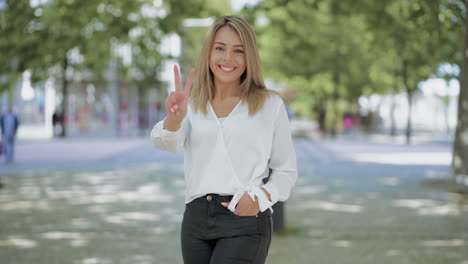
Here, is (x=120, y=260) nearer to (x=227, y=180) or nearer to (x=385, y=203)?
(x=227, y=180)

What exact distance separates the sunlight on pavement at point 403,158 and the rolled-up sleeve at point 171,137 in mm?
16381

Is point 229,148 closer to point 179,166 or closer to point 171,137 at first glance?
point 171,137

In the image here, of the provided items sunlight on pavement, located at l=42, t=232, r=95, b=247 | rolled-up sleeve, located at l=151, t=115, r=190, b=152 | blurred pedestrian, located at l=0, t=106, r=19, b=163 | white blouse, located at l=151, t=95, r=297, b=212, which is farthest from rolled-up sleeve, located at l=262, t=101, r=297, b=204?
blurred pedestrian, located at l=0, t=106, r=19, b=163

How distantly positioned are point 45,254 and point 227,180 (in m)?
4.48

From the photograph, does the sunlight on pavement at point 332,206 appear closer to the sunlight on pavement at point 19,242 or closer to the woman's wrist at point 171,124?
the sunlight on pavement at point 19,242

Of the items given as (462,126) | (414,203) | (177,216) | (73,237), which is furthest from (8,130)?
(462,126)

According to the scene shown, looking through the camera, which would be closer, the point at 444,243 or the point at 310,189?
the point at 444,243

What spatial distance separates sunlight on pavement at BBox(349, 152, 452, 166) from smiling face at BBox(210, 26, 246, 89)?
53.5 ft

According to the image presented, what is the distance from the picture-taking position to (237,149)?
274 cm

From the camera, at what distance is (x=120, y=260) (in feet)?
20.8

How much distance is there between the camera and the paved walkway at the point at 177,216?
21.9ft

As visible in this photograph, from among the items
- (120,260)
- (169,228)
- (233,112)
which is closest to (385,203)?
(169,228)

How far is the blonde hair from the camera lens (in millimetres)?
2812

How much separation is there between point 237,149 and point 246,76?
15.7 inches
